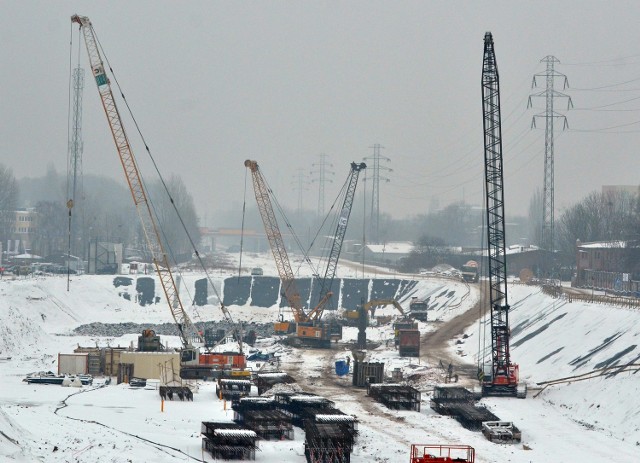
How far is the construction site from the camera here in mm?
35594

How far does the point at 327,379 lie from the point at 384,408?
11.7 meters

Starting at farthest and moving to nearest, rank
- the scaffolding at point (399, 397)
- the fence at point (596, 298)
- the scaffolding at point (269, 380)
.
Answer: the fence at point (596, 298)
the scaffolding at point (269, 380)
the scaffolding at point (399, 397)

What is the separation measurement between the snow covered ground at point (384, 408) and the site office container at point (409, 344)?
2.01 m

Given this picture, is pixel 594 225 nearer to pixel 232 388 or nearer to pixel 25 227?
pixel 232 388

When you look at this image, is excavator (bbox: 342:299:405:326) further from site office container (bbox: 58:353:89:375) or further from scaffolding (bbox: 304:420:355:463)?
scaffolding (bbox: 304:420:355:463)

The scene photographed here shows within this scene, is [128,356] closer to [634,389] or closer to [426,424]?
[426,424]

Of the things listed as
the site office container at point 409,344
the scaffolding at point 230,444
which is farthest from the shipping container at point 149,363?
the scaffolding at point 230,444

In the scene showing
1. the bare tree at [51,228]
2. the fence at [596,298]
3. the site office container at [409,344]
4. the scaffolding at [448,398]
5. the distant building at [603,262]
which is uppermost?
the bare tree at [51,228]

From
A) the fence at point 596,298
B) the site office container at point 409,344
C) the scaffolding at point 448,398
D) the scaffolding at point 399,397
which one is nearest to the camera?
the scaffolding at point 448,398

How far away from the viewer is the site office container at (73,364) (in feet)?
185

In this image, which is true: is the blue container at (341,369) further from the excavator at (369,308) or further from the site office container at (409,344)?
the excavator at (369,308)

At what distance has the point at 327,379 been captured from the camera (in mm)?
57500

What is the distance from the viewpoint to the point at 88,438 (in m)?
33.8

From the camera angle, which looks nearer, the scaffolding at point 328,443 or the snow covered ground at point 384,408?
the scaffolding at point 328,443
